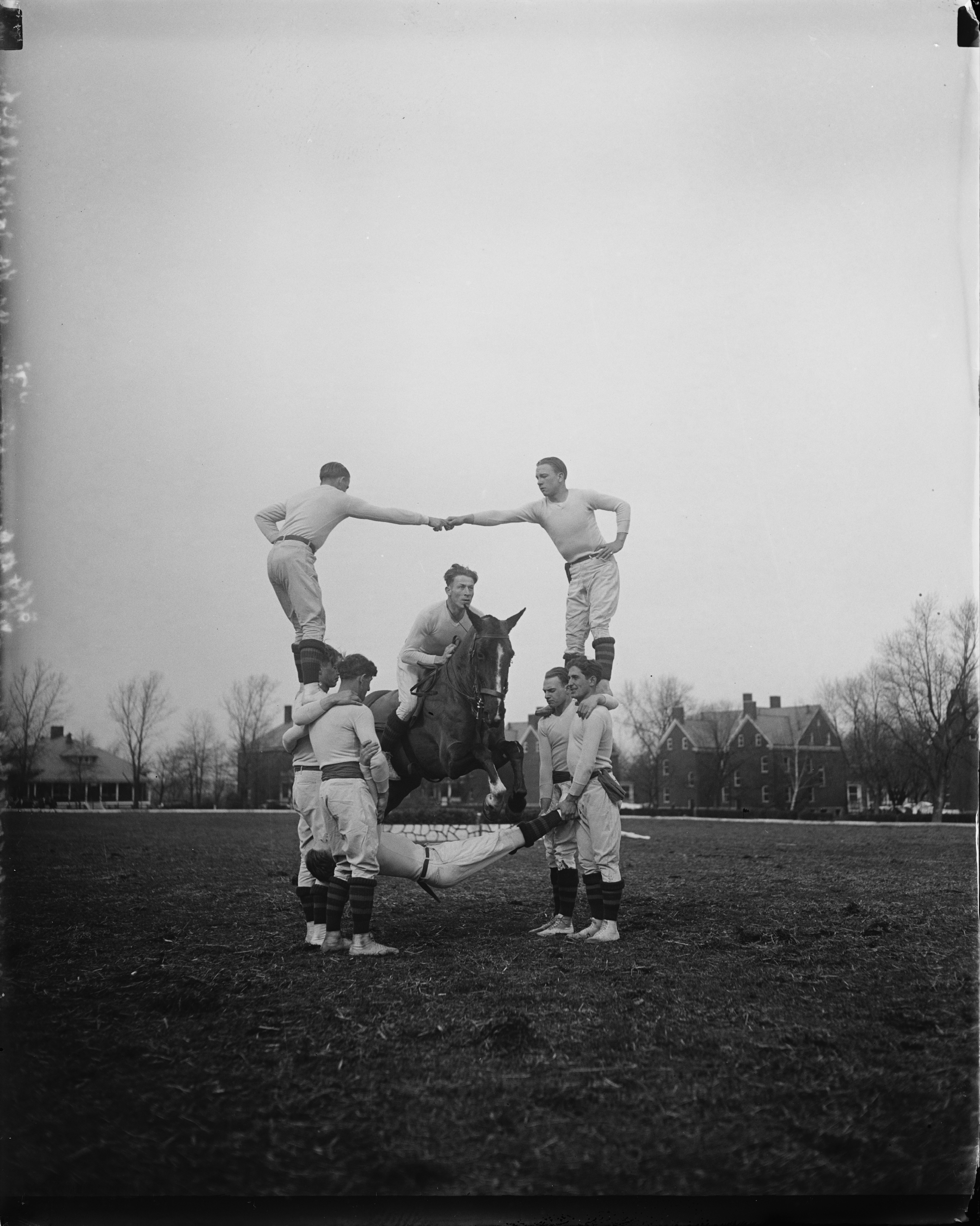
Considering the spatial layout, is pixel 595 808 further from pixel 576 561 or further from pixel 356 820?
pixel 576 561

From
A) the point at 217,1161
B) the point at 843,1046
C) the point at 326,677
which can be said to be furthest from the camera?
the point at 326,677

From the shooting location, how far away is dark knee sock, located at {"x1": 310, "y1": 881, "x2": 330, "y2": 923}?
8047mm

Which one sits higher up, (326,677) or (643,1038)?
(326,677)

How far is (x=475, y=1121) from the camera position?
15.2 feet

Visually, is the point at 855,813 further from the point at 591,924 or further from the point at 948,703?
the point at 591,924

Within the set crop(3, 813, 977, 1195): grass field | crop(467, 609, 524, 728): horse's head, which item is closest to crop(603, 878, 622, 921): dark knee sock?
crop(3, 813, 977, 1195): grass field

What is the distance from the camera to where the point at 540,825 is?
7703 millimetres

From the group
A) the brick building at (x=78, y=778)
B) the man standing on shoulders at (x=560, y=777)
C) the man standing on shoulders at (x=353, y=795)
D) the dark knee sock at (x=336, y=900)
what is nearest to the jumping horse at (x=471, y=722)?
the man standing on shoulders at (x=560, y=777)

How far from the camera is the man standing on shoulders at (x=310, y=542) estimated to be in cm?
810

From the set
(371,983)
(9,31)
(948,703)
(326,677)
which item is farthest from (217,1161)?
(948,703)

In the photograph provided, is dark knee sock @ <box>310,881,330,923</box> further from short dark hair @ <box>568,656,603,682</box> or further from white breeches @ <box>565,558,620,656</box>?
white breeches @ <box>565,558,620,656</box>

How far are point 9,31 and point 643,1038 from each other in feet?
25.7

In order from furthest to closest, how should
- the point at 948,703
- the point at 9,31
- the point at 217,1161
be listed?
the point at 948,703 → the point at 9,31 → the point at 217,1161

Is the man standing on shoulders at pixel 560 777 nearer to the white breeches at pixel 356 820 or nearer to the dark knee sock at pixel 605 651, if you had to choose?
the dark knee sock at pixel 605 651
